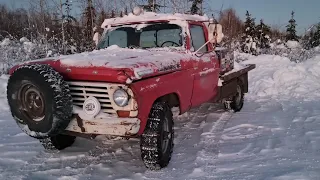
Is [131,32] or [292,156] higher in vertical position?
[131,32]

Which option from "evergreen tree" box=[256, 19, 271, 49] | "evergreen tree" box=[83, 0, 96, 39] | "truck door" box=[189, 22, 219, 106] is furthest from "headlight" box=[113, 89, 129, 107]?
"evergreen tree" box=[256, 19, 271, 49]

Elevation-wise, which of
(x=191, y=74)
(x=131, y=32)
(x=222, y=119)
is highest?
(x=131, y=32)

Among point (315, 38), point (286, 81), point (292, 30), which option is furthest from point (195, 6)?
point (292, 30)

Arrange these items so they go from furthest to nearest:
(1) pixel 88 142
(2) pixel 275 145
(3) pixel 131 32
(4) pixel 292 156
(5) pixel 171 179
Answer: (3) pixel 131 32, (1) pixel 88 142, (2) pixel 275 145, (4) pixel 292 156, (5) pixel 171 179

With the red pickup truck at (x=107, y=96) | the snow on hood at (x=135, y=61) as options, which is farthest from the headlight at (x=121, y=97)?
the snow on hood at (x=135, y=61)

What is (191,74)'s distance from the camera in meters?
5.45

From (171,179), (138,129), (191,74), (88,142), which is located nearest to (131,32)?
(191,74)

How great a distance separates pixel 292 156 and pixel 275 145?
0.58 meters

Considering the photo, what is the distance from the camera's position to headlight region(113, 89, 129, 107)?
388 cm

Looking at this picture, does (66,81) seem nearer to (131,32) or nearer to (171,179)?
(171,179)

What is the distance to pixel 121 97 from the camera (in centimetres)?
390

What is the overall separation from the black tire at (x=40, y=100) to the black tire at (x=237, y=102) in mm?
4827

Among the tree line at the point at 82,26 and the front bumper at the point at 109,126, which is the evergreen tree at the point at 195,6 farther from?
the front bumper at the point at 109,126

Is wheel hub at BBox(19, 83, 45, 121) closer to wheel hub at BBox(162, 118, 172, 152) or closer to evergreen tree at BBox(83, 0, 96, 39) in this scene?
wheel hub at BBox(162, 118, 172, 152)
